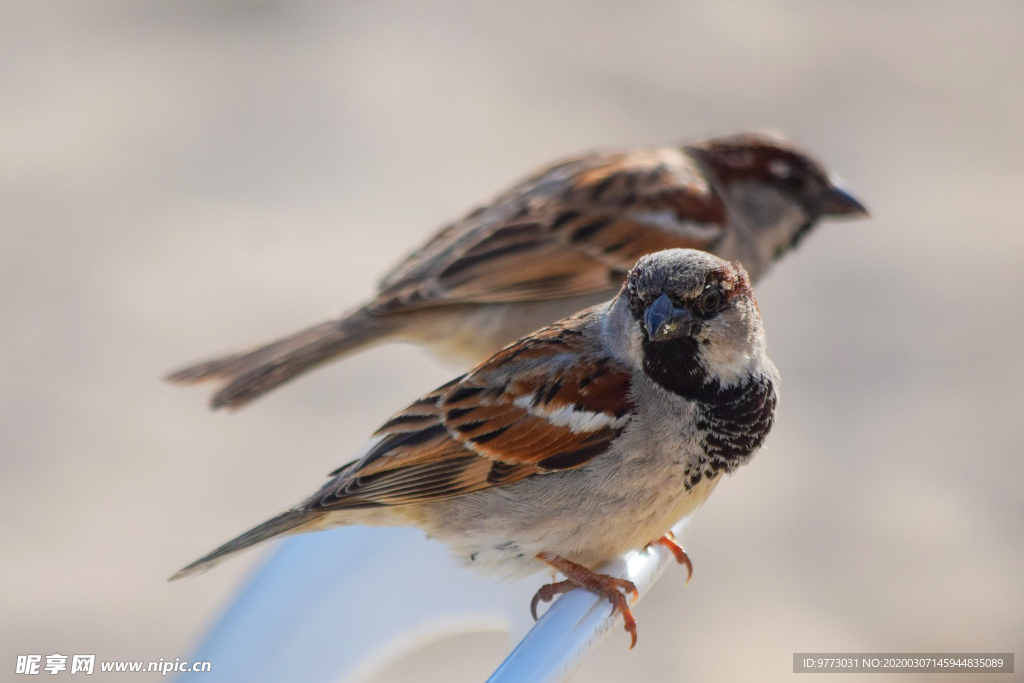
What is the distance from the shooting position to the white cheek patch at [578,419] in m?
1.83

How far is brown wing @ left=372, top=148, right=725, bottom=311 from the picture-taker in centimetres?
270

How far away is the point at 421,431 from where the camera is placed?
1967mm

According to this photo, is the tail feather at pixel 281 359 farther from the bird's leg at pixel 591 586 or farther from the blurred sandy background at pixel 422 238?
the bird's leg at pixel 591 586

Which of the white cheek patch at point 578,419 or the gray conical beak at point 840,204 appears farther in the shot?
the gray conical beak at point 840,204

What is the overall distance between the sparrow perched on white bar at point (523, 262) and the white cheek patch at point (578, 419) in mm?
838

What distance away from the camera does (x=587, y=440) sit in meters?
1.83

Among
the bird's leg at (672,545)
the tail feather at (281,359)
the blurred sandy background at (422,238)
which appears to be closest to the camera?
the bird's leg at (672,545)

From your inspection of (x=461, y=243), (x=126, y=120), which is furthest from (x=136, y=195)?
(x=461, y=243)

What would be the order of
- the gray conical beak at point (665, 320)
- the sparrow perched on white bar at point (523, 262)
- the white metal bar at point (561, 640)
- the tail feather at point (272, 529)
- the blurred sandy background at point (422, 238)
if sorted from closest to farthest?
the white metal bar at point (561, 640)
the gray conical beak at point (665, 320)
the tail feather at point (272, 529)
the sparrow perched on white bar at point (523, 262)
the blurred sandy background at point (422, 238)

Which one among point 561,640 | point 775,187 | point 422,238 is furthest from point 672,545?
point 422,238

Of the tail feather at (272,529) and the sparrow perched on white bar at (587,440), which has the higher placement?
the sparrow perched on white bar at (587,440)

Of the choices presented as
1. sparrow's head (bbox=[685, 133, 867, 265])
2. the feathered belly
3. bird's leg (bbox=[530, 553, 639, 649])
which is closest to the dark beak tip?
sparrow's head (bbox=[685, 133, 867, 265])

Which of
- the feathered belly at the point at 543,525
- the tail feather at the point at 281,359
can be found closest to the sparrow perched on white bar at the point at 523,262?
the tail feather at the point at 281,359

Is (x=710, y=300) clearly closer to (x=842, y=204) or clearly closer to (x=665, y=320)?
(x=665, y=320)
